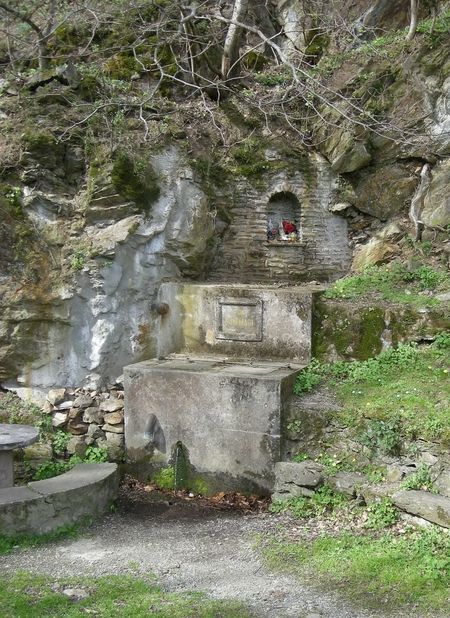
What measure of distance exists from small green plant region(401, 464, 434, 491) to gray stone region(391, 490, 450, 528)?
0.44ft

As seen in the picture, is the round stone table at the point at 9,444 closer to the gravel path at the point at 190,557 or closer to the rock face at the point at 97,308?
the gravel path at the point at 190,557

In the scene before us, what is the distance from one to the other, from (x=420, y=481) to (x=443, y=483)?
220 mm

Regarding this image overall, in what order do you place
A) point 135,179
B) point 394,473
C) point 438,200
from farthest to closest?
1. point 438,200
2. point 135,179
3. point 394,473

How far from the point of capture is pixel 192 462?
741 centimetres

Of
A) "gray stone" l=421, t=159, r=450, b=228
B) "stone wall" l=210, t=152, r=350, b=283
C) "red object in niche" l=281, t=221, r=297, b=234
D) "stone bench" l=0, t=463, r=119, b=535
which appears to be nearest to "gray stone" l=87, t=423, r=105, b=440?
"stone bench" l=0, t=463, r=119, b=535

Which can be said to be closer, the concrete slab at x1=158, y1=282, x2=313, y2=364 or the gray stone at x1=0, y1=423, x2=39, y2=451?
the gray stone at x1=0, y1=423, x2=39, y2=451

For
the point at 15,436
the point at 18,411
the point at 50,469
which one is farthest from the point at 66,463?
the point at 15,436

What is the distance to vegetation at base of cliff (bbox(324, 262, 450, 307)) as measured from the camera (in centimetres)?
830

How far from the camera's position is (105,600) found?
451cm

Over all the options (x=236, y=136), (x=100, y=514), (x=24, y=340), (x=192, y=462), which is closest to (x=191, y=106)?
(x=236, y=136)

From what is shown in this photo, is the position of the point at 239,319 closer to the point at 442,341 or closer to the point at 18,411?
the point at 442,341

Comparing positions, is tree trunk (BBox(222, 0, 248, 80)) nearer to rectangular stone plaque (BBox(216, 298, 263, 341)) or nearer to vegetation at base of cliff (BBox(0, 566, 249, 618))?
rectangular stone plaque (BBox(216, 298, 263, 341))

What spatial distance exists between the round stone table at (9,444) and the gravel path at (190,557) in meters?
Result: 1.07

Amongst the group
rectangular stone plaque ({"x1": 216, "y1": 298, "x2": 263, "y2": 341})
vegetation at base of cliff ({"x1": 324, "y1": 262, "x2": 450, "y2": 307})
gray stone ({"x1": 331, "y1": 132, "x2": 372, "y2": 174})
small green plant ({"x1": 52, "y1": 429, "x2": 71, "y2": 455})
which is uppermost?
gray stone ({"x1": 331, "y1": 132, "x2": 372, "y2": 174})
